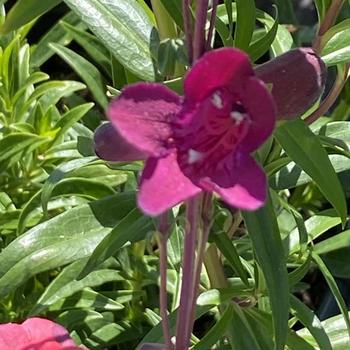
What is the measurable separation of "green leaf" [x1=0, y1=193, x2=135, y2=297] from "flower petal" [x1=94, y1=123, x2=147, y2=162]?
17.0 inches

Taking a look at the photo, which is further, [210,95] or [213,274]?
[213,274]

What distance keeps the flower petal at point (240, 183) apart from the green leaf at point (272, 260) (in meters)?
0.32

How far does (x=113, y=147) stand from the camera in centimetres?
93

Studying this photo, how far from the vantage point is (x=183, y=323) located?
0.98 metres

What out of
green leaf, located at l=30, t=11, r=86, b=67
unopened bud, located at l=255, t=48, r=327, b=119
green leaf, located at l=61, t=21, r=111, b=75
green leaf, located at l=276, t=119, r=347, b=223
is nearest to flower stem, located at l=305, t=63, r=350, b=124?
green leaf, located at l=276, t=119, r=347, b=223

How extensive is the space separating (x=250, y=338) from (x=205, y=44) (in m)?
0.51

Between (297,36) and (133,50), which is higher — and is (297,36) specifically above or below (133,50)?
below

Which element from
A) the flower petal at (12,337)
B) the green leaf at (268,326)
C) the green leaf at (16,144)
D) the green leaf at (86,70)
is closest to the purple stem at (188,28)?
the flower petal at (12,337)

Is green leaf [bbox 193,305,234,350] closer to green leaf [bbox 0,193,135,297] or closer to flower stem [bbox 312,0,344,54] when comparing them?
green leaf [bbox 0,193,135,297]

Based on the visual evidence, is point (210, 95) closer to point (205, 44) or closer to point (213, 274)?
point (205, 44)

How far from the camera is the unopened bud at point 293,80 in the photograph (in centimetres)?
97

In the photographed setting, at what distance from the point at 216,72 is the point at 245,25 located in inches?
16.9

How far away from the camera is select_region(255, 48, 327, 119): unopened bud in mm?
969

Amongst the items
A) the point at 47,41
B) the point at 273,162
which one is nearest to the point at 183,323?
the point at 273,162
